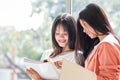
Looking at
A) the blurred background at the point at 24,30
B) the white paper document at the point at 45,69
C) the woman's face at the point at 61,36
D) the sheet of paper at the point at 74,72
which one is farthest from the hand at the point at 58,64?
the blurred background at the point at 24,30

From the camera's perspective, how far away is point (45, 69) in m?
1.45

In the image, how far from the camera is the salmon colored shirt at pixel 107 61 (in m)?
1.24

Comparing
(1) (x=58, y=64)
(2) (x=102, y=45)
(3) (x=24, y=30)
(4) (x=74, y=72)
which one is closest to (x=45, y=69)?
(1) (x=58, y=64)

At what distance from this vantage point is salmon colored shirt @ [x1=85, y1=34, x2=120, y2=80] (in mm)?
1243

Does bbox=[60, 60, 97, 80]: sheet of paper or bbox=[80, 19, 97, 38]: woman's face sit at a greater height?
bbox=[80, 19, 97, 38]: woman's face

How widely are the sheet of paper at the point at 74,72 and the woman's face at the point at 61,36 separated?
0.59 m

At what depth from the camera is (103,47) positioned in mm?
1295

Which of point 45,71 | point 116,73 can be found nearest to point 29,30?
point 45,71

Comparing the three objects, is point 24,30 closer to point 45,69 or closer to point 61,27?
point 61,27

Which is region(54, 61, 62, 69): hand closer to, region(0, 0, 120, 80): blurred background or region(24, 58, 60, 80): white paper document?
region(24, 58, 60, 80): white paper document

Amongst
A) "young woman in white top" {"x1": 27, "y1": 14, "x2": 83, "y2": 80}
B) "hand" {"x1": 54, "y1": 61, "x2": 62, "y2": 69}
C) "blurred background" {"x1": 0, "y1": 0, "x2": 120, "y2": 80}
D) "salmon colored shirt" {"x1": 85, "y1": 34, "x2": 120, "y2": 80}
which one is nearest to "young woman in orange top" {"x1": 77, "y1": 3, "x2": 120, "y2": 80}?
"salmon colored shirt" {"x1": 85, "y1": 34, "x2": 120, "y2": 80}

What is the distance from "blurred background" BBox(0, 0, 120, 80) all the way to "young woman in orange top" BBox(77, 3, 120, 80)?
93 centimetres

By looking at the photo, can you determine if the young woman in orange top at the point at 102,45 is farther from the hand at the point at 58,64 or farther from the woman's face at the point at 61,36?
the woman's face at the point at 61,36

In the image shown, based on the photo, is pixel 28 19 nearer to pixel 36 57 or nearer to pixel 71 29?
pixel 36 57
